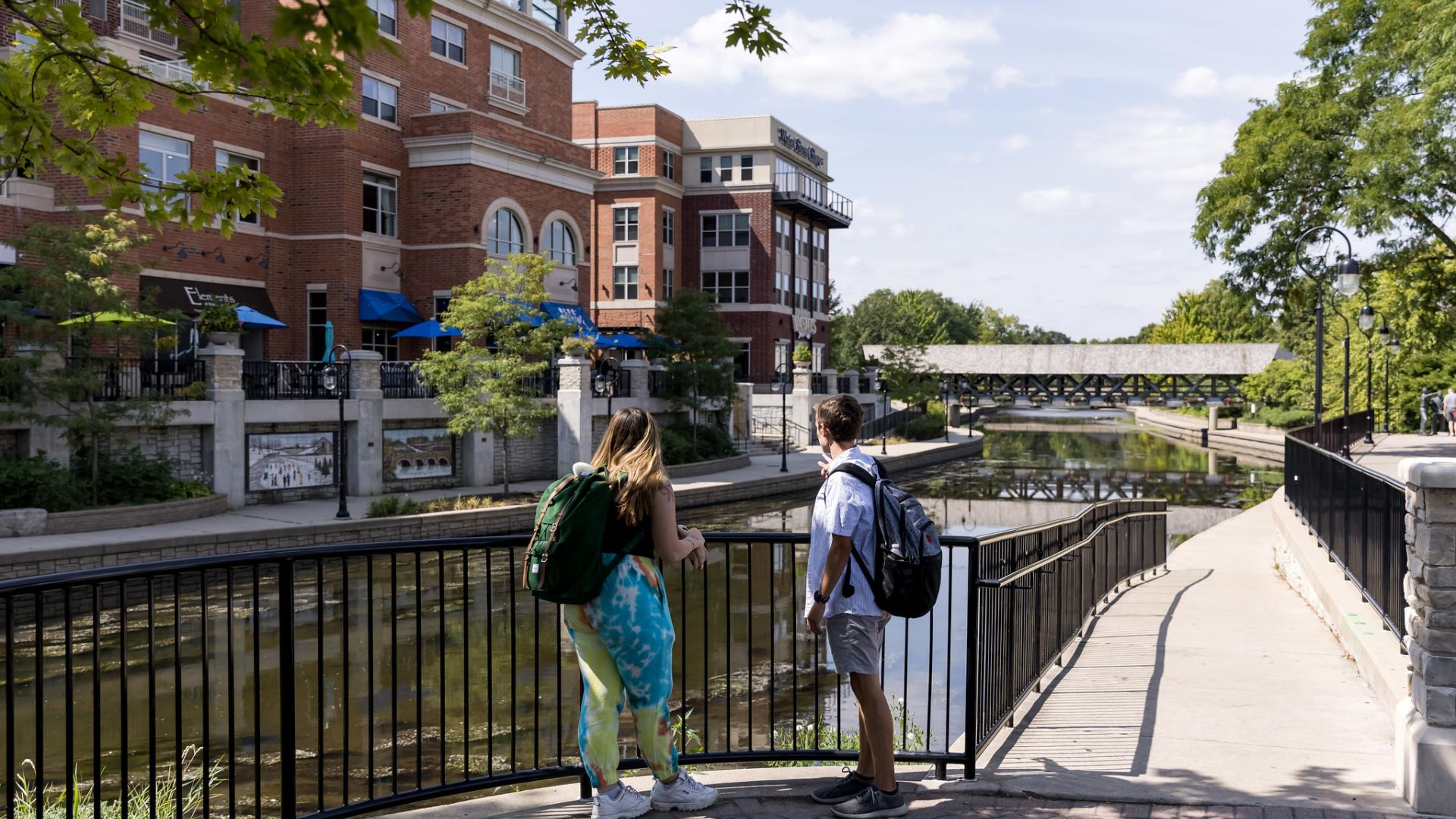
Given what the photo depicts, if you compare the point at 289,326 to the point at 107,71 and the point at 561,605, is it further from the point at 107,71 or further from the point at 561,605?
the point at 561,605

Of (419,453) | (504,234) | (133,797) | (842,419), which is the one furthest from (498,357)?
(842,419)

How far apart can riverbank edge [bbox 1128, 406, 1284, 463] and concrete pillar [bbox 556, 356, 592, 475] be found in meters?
28.1

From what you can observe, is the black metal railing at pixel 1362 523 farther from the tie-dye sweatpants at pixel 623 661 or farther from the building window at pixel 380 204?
the building window at pixel 380 204

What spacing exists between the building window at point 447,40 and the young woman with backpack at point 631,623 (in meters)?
31.8

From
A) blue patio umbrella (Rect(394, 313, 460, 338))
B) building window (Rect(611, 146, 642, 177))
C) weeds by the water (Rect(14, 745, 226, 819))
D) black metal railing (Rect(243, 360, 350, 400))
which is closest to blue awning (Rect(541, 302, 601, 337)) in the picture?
blue patio umbrella (Rect(394, 313, 460, 338))

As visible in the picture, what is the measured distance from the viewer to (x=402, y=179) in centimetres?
3216

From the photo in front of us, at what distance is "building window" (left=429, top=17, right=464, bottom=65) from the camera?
33.3 m

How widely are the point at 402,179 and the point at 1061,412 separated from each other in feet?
288

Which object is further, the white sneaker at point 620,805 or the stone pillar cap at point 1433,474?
the stone pillar cap at point 1433,474

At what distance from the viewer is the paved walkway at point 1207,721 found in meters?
5.21

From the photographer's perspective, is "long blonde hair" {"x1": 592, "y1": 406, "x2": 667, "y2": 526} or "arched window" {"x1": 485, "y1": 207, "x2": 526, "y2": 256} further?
"arched window" {"x1": 485, "y1": 207, "x2": 526, "y2": 256}

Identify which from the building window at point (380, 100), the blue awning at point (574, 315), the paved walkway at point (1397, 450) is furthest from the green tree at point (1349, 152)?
the building window at point (380, 100)

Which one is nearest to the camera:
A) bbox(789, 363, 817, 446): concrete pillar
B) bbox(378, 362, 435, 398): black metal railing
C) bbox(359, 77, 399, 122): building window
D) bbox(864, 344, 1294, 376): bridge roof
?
bbox(378, 362, 435, 398): black metal railing

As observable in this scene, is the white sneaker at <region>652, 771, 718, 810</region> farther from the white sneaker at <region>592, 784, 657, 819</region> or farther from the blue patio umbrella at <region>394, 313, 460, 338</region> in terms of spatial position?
the blue patio umbrella at <region>394, 313, 460, 338</region>
